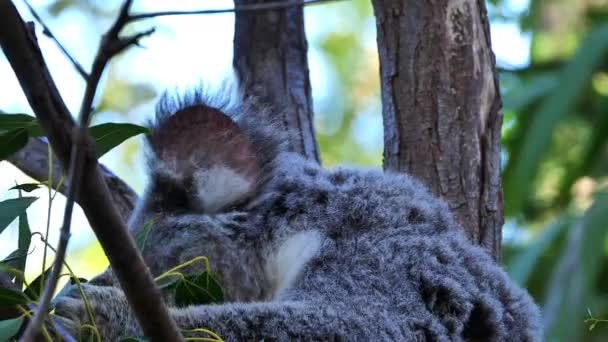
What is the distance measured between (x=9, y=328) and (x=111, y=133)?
0.44 meters

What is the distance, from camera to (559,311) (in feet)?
5.06

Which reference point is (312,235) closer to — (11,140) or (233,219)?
(233,219)

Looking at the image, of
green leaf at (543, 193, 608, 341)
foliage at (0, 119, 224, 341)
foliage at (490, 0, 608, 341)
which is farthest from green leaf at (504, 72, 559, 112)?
green leaf at (543, 193, 608, 341)

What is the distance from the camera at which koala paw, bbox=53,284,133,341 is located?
2102 mm

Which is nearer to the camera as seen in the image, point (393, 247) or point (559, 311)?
point (559, 311)

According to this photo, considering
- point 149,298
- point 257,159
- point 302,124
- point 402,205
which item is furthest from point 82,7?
point 149,298

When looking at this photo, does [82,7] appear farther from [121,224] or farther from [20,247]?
[121,224]

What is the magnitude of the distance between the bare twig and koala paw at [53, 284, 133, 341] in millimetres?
689

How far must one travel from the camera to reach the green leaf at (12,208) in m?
1.98

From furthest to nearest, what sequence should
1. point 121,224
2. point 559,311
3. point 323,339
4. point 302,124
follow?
point 302,124
point 323,339
point 559,311
point 121,224

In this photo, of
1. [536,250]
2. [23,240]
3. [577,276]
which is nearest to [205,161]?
[23,240]

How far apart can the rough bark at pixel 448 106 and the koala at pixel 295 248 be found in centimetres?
21

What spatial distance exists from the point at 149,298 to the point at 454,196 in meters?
1.65

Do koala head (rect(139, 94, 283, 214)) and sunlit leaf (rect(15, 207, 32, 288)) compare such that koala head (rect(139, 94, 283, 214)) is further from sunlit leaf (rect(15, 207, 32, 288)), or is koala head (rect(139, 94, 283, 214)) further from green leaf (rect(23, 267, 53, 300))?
green leaf (rect(23, 267, 53, 300))
